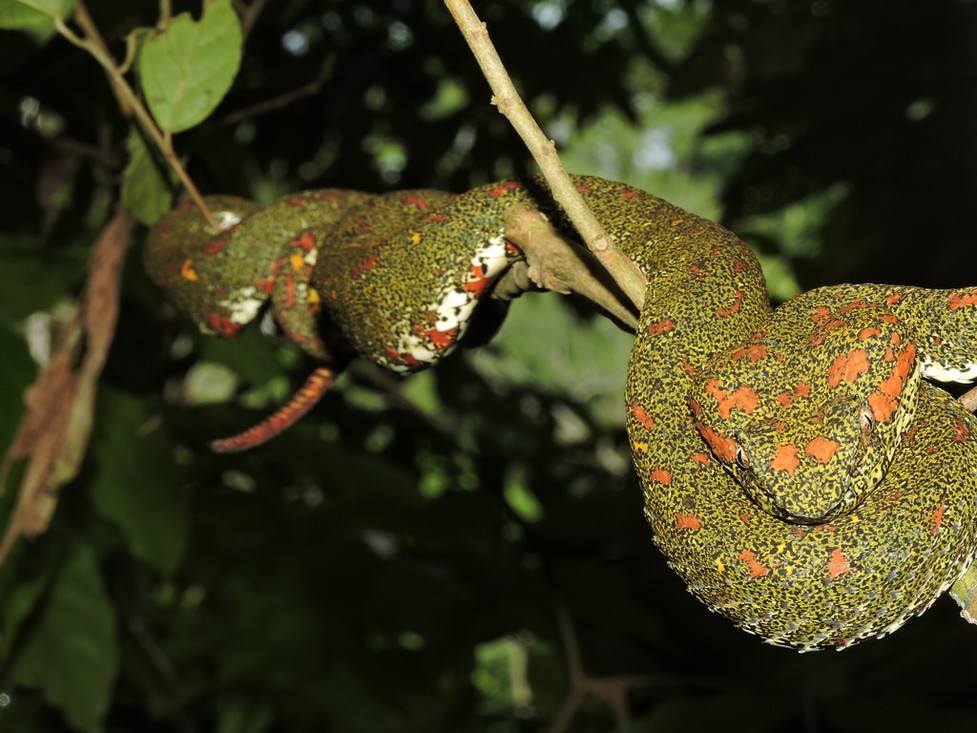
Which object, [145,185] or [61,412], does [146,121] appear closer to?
[145,185]

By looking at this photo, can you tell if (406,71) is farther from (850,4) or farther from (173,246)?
(173,246)

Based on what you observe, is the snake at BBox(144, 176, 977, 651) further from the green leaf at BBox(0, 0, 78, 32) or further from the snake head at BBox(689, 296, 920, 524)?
the green leaf at BBox(0, 0, 78, 32)

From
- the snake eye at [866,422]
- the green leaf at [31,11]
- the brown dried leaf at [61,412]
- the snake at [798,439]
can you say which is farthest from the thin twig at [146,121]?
the snake eye at [866,422]

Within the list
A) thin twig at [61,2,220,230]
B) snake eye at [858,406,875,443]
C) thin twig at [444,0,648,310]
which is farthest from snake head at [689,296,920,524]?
thin twig at [61,2,220,230]

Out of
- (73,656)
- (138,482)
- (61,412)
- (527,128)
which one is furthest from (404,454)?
(527,128)

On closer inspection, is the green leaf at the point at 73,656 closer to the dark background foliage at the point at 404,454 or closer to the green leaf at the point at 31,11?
the dark background foliage at the point at 404,454

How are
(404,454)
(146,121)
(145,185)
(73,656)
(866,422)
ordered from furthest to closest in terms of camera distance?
(404,454), (73,656), (145,185), (146,121), (866,422)
